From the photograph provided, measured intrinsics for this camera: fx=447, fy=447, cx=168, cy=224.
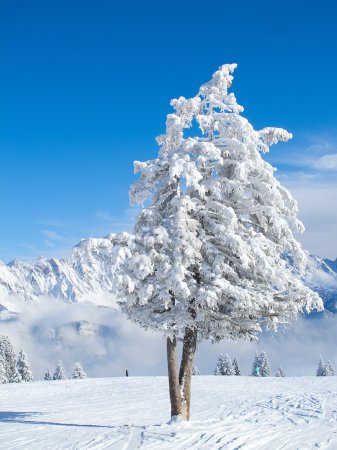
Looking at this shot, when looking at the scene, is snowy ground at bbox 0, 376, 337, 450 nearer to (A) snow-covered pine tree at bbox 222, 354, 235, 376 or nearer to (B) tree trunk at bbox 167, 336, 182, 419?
(B) tree trunk at bbox 167, 336, 182, 419

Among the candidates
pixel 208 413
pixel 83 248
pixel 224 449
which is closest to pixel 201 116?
pixel 83 248

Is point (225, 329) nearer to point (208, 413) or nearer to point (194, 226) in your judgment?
point (194, 226)

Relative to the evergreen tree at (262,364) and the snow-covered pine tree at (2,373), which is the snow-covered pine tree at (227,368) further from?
the snow-covered pine tree at (2,373)

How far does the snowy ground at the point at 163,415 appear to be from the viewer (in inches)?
481

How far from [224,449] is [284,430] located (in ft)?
11.3

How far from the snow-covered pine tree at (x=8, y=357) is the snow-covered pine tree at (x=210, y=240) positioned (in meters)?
49.4

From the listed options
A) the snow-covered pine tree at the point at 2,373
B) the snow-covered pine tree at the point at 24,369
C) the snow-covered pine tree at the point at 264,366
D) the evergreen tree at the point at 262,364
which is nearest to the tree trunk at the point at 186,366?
the snow-covered pine tree at the point at 2,373

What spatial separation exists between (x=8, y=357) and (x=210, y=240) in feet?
176

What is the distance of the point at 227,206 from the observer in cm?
1484

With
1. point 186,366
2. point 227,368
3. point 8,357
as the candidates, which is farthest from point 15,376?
point 186,366

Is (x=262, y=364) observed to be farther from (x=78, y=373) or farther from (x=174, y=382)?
(x=174, y=382)

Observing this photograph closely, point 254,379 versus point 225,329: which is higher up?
point 225,329

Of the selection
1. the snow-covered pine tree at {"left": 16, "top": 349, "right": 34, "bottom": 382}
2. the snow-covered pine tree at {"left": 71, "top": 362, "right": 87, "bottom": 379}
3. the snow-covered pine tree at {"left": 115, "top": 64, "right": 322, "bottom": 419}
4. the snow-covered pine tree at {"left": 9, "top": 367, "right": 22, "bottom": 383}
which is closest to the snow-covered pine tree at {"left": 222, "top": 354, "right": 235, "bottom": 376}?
the snow-covered pine tree at {"left": 71, "top": 362, "right": 87, "bottom": 379}

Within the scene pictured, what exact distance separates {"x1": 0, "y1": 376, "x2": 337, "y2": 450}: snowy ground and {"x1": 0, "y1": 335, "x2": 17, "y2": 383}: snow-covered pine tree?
28294 millimetres
